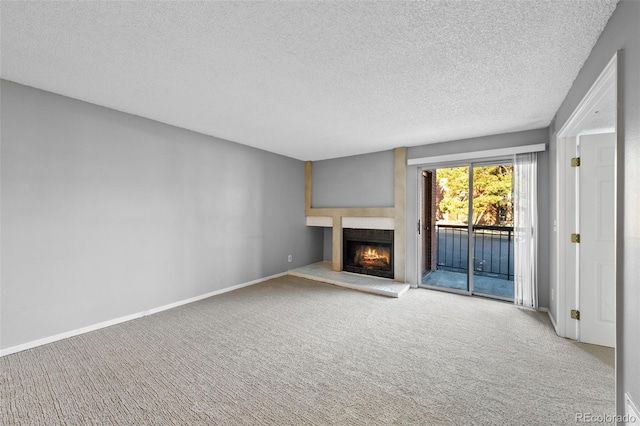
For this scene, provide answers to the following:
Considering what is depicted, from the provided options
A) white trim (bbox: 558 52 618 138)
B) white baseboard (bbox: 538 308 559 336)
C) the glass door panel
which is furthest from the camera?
the glass door panel

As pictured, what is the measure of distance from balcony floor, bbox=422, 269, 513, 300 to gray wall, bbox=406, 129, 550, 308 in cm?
50

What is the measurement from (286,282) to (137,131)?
3219mm

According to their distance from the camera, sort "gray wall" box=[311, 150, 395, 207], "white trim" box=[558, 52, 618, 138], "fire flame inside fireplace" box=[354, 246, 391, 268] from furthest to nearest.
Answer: "fire flame inside fireplace" box=[354, 246, 391, 268]
"gray wall" box=[311, 150, 395, 207]
"white trim" box=[558, 52, 618, 138]

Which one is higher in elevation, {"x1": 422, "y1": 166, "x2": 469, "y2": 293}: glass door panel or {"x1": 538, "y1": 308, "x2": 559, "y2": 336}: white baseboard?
{"x1": 422, "y1": 166, "x2": 469, "y2": 293}: glass door panel

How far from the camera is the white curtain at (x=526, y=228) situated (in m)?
3.49

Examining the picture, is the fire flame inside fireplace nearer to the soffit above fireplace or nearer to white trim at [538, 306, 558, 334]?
the soffit above fireplace

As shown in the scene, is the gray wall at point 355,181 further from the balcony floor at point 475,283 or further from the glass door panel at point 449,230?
the balcony floor at point 475,283

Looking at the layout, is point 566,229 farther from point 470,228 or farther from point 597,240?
point 470,228

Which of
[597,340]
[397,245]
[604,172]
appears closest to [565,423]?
[597,340]

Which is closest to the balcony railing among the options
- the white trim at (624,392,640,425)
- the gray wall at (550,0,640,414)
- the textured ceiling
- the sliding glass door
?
the sliding glass door

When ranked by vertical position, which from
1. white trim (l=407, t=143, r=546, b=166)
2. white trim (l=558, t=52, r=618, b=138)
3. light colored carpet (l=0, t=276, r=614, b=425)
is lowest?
light colored carpet (l=0, t=276, r=614, b=425)

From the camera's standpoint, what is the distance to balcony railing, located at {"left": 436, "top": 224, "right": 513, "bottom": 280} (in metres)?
4.67

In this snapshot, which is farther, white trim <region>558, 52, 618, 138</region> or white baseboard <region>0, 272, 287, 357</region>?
white baseboard <region>0, 272, 287, 357</region>

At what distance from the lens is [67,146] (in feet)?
8.77
